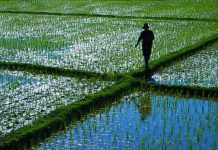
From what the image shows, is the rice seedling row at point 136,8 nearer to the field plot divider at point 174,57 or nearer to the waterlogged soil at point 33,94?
the field plot divider at point 174,57

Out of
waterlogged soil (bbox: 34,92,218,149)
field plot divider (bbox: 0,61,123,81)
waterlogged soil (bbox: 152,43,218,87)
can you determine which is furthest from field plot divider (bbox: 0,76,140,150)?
waterlogged soil (bbox: 152,43,218,87)

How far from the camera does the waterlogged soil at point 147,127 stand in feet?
19.1

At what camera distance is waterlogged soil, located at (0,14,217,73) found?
35.6 feet

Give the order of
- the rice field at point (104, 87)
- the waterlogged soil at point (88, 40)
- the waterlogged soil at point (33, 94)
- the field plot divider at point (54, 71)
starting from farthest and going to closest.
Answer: the waterlogged soil at point (88, 40), the field plot divider at point (54, 71), the waterlogged soil at point (33, 94), the rice field at point (104, 87)

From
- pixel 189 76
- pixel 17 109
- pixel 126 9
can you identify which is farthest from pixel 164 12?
pixel 17 109

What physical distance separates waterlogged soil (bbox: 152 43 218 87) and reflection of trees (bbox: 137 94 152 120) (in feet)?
3.29

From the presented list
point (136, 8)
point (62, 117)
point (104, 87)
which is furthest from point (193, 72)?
point (136, 8)

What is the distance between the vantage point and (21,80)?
30.1ft

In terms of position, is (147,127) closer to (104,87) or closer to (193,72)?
(104,87)

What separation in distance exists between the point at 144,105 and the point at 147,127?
45.4 inches

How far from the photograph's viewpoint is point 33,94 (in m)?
8.09

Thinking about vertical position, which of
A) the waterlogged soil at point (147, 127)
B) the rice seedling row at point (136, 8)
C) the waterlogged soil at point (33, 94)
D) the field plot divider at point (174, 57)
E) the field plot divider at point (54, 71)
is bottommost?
the waterlogged soil at point (147, 127)

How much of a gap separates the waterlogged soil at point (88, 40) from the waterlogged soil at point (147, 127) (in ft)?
7.87

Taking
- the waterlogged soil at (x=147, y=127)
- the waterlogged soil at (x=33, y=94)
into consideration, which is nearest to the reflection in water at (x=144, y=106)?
the waterlogged soil at (x=147, y=127)
